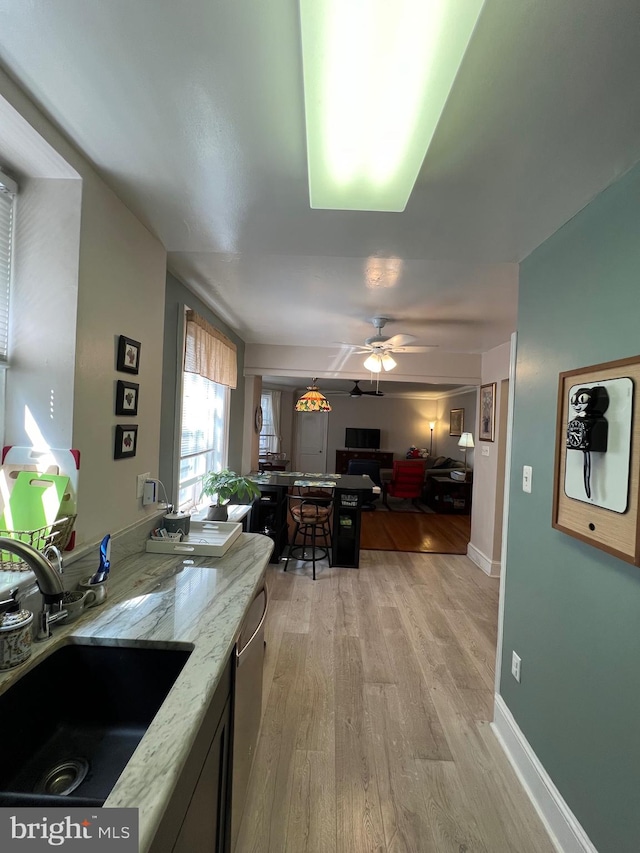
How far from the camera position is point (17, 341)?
Answer: 1273 mm

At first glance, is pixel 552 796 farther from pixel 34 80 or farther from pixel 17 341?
pixel 34 80

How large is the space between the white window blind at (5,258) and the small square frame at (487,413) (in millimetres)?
4047

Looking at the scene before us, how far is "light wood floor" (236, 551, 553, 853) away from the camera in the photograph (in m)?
1.42

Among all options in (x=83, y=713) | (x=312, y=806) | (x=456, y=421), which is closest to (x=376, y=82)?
(x=83, y=713)

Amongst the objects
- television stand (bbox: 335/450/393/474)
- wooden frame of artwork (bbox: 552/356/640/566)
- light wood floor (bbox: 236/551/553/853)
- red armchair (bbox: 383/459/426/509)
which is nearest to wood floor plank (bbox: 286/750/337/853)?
light wood floor (bbox: 236/551/553/853)

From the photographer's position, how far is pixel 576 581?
4.53 ft

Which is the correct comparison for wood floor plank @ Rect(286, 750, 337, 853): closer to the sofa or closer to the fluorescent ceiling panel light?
the fluorescent ceiling panel light

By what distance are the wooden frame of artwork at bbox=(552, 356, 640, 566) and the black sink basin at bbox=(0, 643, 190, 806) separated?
1284 mm

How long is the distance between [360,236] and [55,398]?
1316mm

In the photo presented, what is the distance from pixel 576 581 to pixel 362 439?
7.98 metres

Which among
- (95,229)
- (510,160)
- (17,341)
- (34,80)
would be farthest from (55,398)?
(510,160)

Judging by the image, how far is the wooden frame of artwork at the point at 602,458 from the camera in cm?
111

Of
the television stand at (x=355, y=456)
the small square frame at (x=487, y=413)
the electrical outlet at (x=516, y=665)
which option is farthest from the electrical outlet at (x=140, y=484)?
the television stand at (x=355, y=456)

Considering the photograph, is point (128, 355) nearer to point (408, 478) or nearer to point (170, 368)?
point (170, 368)
